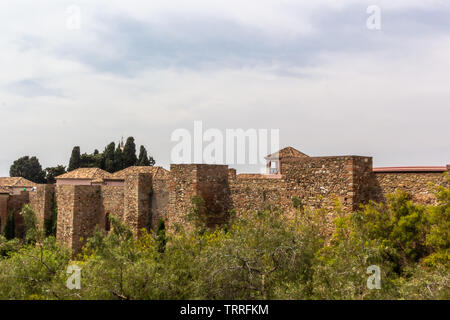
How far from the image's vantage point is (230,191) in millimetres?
17297

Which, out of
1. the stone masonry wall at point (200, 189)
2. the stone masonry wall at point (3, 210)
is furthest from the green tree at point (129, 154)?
the stone masonry wall at point (200, 189)

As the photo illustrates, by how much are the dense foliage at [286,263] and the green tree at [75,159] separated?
5018 centimetres

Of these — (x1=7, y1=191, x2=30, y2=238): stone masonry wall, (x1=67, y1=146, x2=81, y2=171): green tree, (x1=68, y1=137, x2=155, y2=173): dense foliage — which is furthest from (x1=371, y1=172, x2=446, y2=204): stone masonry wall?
(x1=67, y1=146, x2=81, y2=171): green tree

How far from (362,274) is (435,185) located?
4109mm

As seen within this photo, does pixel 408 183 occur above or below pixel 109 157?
below

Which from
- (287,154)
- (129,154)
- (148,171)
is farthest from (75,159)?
(287,154)

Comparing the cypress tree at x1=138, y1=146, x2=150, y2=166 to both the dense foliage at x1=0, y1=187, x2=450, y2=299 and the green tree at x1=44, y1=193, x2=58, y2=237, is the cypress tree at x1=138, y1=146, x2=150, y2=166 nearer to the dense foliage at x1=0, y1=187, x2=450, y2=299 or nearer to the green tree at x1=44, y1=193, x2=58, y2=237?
the green tree at x1=44, y1=193, x2=58, y2=237

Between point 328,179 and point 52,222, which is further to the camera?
point 52,222

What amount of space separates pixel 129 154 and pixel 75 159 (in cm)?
730

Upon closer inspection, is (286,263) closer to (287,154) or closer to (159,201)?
(159,201)

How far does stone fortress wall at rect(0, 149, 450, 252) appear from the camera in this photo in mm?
12766
